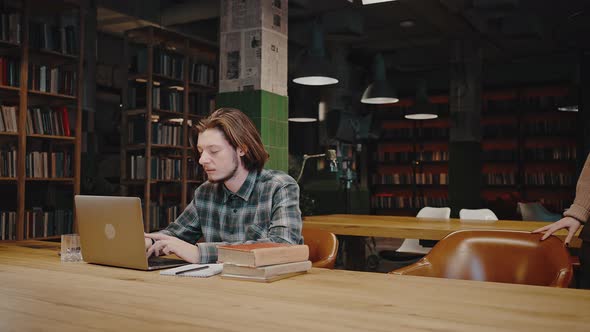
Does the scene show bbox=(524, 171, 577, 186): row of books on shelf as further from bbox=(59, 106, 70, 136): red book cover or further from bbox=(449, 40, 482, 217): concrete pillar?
bbox=(59, 106, 70, 136): red book cover

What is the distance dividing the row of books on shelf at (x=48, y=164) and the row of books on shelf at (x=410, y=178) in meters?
8.15

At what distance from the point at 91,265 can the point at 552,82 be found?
11.1m

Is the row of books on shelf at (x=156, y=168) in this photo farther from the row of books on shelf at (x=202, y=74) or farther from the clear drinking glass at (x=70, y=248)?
the clear drinking glass at (x=70, y=248)

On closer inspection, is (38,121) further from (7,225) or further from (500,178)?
(500,178)

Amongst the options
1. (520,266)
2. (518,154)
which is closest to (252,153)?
(520,266)

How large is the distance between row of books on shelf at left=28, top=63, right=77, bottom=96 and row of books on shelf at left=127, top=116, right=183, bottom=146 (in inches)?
54.2

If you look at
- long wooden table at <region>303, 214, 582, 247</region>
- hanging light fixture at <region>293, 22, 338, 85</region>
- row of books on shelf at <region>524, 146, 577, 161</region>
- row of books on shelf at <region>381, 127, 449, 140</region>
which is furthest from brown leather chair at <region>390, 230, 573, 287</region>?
row of books on shelf at <region>381, 127, 449, 140</region>

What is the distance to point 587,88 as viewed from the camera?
35.4 ft

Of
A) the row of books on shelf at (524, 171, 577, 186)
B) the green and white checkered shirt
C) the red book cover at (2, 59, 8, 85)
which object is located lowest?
the green and white checkered shirt

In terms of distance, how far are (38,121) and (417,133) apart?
8.74 metres

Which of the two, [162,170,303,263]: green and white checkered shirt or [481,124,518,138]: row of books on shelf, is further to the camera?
[481,124,518,138]: row of books on shelf

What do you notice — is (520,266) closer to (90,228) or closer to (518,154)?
(90,228)

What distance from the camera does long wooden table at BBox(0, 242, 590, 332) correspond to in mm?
1145

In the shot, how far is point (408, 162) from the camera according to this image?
12.7 meters
